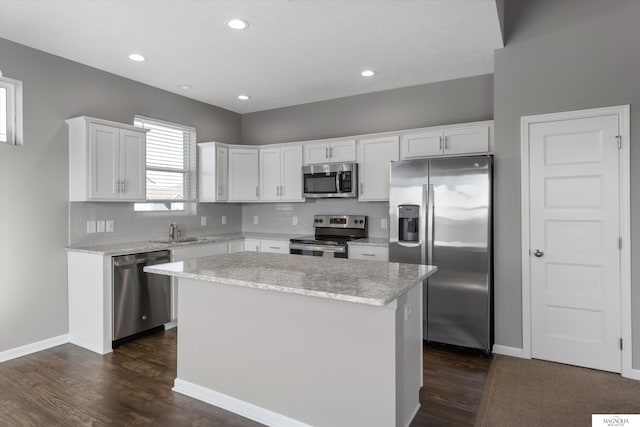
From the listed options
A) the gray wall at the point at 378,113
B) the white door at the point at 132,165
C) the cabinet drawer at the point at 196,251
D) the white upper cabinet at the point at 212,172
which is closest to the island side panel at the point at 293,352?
the cabinet drawer at the point at 196,251

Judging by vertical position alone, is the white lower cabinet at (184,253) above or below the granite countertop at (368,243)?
below

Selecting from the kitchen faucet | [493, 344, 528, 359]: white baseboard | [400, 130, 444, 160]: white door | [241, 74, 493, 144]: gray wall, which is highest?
[241, 74, 493, 144]: gray wall

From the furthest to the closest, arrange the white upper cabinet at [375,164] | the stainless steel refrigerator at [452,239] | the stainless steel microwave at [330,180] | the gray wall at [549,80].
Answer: the stainless steel microwave at [330,180] → the white upper cabinet at [375,164] → the stainless steel refrigerator at [452,239] → the gray wall at [549,80]

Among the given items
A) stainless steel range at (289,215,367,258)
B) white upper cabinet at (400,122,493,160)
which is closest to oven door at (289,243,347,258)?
stainless steel range at (289,215,367,258)

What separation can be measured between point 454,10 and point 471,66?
132 centimetres

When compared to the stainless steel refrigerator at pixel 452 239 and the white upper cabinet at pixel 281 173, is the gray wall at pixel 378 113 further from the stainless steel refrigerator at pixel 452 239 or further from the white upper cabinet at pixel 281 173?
the stainless steel refrigerator at pixel 452 239

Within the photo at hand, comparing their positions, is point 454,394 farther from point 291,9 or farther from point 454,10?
point 291,9

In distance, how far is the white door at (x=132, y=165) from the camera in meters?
3.86

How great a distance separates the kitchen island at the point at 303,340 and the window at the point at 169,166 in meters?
2.25

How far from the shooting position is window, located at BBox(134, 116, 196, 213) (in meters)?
4.59

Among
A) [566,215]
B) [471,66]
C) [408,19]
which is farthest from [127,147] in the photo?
[566,215]

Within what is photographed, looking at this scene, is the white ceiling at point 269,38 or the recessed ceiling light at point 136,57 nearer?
the white ceiling at point 269,38

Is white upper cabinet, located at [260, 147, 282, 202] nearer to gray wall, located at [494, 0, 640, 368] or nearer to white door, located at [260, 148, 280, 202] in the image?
white door, located at [260, 148, 280, 202]

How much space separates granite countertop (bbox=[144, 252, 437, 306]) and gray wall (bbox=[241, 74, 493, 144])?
8.28ft
